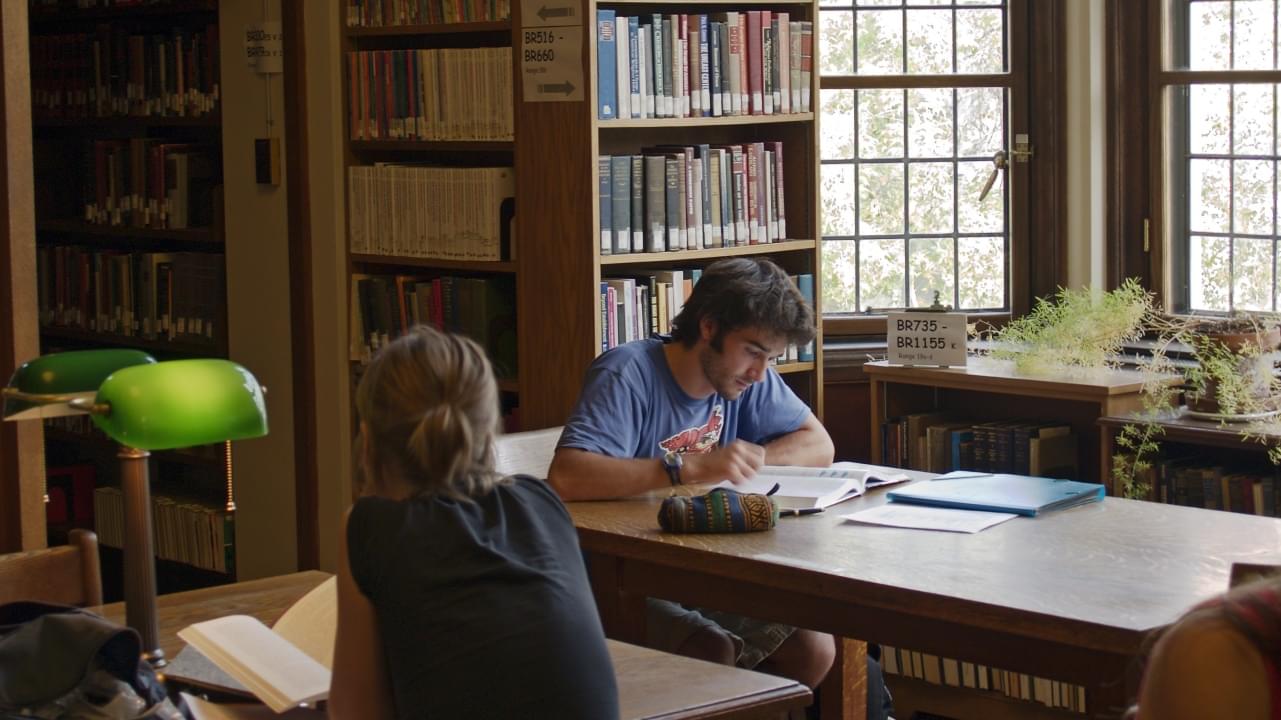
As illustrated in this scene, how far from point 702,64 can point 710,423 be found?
4.17ft

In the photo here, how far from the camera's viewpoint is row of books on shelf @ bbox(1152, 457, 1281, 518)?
386cm

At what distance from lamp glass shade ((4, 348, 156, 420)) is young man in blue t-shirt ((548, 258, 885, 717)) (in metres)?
1.24

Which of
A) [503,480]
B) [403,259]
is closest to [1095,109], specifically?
[403,259]

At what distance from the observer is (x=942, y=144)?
4977 millimetres

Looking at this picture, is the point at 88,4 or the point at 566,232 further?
the point at 88,4

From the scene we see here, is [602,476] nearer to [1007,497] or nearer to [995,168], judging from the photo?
[1007,497]

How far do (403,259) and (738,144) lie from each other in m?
1.01

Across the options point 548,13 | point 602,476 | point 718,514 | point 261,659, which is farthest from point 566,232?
point 261,659

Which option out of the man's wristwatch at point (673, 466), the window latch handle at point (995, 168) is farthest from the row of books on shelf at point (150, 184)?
the man's wristwatch at point (673, 466)

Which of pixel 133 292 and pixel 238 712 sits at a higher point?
pixel 133 292

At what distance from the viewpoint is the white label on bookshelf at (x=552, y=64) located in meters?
4.09

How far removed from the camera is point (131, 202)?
5492 millimetres

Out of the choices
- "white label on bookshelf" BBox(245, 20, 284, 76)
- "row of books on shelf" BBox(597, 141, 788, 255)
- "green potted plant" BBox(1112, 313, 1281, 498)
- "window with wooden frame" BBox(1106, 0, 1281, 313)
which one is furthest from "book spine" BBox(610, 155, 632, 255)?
"window with wooden frame" BBox(1106, 0, 1281, 313)

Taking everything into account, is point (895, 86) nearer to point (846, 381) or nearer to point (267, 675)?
point (846, 381)
